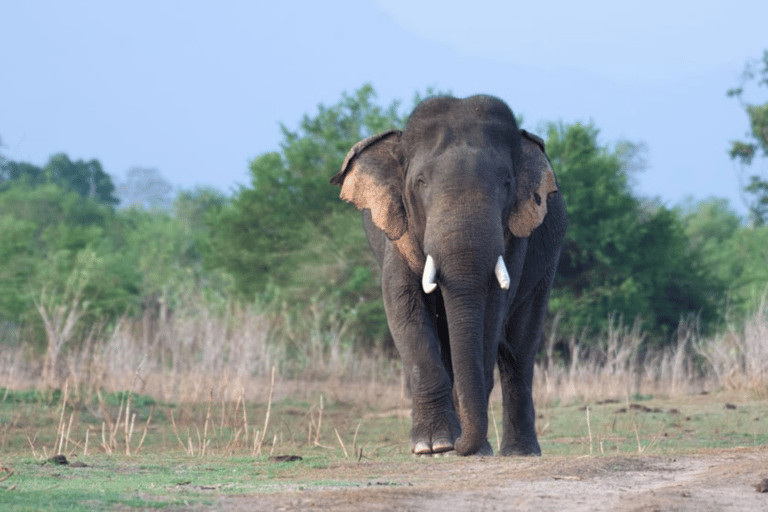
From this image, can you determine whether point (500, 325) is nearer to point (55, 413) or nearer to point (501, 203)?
point (501, 203)

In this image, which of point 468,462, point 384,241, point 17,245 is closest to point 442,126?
point 384,241

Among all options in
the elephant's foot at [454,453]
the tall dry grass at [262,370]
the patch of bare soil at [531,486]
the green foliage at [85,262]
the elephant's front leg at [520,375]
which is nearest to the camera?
the patch of bare soil at [531,486]

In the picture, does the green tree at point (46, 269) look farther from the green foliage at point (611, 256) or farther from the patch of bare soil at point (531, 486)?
the patch of bare soil at point (531, 486)

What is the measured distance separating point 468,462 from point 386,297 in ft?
5.73

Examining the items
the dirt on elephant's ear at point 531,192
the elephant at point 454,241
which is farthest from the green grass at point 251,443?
the dirt on elephant's ear at point 531,192

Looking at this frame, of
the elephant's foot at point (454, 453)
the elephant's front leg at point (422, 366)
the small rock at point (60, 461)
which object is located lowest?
the small rock at point (60, 461)

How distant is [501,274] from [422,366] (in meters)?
1.03

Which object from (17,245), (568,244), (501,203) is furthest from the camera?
(17,245)

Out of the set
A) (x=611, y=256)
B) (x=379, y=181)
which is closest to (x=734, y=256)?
(x=611, y=256)

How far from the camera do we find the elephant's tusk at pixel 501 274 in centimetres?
710

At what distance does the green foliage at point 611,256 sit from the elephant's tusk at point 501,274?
48.7ft

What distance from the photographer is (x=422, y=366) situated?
7734 millimetres

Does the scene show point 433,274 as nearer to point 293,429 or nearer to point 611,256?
point 293,429

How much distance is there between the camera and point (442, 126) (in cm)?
771
